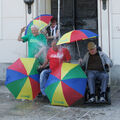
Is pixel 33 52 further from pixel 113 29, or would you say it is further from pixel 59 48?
pixel 113 29

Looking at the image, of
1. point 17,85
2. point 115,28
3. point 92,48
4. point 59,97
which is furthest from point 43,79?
point 115,28

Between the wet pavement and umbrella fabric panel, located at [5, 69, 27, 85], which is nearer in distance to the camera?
the wet pavement

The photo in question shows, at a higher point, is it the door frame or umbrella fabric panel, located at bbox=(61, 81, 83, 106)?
the door frame

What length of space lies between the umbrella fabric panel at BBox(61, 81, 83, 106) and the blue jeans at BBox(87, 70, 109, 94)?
0.39 m

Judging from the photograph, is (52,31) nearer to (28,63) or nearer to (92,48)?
(28,63)

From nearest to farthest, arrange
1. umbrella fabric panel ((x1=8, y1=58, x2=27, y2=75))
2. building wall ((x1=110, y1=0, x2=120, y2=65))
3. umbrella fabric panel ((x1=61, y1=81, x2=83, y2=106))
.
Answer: umbrella fabric panel ((x1=61, y1=81, x2=83, y2=106))
umbrella fabric panel ((x1=8, y1=58, x2=27, y2=75))
building wall ((x1=110, y1=0, x2=120, y2=65))

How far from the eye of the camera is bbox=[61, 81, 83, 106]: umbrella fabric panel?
21.6 ft

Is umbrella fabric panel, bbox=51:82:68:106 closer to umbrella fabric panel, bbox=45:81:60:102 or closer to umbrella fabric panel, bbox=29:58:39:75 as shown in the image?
umbrella fabric panel, bbox=45:81:60:102

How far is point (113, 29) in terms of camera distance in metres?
9.11

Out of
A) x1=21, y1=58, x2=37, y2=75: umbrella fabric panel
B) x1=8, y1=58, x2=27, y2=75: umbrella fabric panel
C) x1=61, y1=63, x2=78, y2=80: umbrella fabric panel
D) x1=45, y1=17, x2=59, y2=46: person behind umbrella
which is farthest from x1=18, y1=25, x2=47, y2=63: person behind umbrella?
x1=61, y1=63, x2=78, y2=80: umbrella fabric panel

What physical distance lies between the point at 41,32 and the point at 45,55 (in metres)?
0.57

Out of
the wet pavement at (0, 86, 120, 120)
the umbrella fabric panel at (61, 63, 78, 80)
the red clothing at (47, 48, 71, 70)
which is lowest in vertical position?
the wet pavement at (0, 86, 120, 120)

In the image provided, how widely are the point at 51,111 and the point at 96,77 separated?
1.27 metres

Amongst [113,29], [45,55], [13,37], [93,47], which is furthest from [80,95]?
[13,37]
